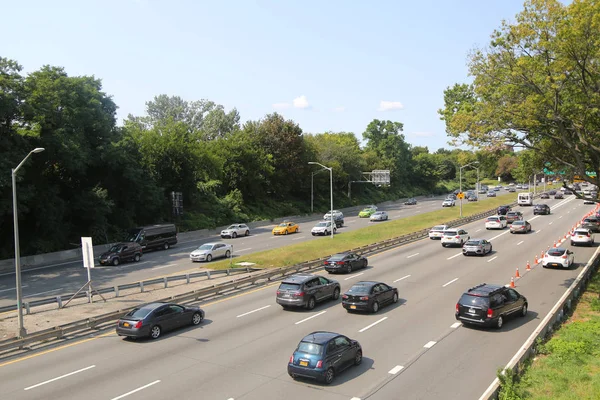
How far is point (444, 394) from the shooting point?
13148mm

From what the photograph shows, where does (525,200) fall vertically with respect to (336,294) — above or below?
above

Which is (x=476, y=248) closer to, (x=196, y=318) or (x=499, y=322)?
(x=499, y=322)

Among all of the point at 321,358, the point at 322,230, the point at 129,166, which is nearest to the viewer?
the point at 321,358

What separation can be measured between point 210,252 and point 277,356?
80.3 feet

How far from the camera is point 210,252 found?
40.2 m

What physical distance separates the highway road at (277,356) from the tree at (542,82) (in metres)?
8.97

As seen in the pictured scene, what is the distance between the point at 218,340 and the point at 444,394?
9146 millimetres

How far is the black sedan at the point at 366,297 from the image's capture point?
72.1 feet

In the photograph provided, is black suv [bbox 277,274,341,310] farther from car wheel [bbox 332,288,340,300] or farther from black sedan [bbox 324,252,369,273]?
black sedan [bbox 324,252,369,273]

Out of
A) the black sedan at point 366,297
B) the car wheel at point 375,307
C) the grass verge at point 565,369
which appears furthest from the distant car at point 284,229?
the grass verge at point 565,369

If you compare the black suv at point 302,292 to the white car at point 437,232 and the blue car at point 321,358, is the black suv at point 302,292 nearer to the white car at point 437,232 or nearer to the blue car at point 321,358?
the blue car at point 321,358

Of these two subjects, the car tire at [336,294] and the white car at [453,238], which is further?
the white car at [453,238]

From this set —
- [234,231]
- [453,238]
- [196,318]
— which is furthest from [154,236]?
[453,238]

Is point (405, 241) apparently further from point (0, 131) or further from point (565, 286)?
point (0, 131)
